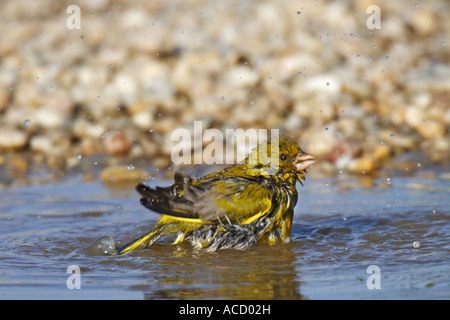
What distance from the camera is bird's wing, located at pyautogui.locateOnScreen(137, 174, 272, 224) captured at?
511 centimetres

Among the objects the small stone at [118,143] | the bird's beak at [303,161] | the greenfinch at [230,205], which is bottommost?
the greenfinch at [230,205]

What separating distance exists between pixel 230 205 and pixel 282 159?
2.35 ft

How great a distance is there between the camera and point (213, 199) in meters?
5.33

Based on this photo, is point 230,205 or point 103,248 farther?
point 103,248

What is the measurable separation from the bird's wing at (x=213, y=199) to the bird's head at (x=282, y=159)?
289 millimetres

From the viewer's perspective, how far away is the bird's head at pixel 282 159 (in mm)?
5836

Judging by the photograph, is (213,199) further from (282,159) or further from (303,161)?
(303,161)

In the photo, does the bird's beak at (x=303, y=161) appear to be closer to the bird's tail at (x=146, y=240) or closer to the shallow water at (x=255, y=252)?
the shallow water at (x=255, y=252)

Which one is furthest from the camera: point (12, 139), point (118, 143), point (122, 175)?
point (12, 139)

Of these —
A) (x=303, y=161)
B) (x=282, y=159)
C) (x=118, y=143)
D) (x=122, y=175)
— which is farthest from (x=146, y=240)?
(x=118, y=143)

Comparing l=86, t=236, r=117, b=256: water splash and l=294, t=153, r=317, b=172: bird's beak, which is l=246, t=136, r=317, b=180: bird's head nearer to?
l=294, t=153, r=317, b=172: bird's beak

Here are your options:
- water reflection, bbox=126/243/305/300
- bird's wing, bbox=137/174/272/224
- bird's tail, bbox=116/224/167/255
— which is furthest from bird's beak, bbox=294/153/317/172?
bird's tail, bbox=116/224/167/255

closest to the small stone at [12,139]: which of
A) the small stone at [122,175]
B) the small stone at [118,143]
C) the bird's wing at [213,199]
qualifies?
the small stone at [118,143]
